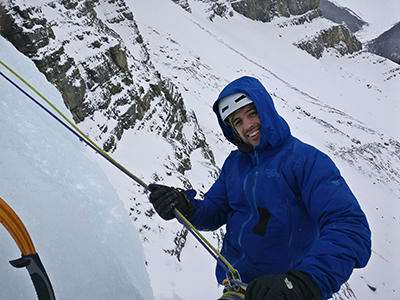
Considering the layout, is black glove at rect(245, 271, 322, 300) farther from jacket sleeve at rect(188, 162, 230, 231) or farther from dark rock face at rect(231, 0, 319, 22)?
dark rock face at rect(231, 0, 319, 22)

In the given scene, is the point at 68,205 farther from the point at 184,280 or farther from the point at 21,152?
the point at 184,280

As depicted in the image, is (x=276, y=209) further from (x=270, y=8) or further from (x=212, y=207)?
(x=270, y=8)

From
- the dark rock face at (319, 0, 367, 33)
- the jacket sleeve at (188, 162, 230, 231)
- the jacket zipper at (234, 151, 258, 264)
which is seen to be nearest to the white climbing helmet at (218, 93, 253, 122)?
the jacket zipper at (234, 151, 258, 264)

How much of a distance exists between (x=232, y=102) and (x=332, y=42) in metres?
71.8

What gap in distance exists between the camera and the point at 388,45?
71438 millimetres

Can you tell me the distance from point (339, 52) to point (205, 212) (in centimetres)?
7080

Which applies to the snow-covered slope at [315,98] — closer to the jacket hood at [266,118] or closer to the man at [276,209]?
the man at [276,209]

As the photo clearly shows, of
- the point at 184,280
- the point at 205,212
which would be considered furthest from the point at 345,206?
the point at 184,280

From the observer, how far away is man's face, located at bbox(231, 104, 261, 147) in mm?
1905

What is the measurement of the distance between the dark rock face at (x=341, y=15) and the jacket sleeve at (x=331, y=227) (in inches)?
4313

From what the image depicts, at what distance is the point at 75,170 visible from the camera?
304cm

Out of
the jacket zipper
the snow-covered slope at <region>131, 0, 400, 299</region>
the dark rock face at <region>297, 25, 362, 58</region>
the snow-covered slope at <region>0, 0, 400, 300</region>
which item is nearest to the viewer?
the jacket zipper

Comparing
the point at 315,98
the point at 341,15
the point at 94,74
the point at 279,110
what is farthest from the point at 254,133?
the point at 341,15

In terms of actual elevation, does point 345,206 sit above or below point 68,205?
above
